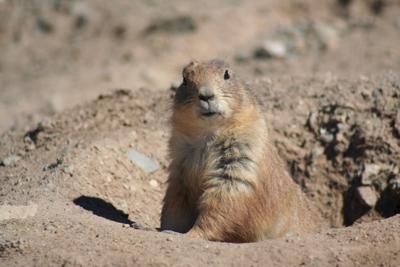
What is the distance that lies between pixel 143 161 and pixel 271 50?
5.21 m

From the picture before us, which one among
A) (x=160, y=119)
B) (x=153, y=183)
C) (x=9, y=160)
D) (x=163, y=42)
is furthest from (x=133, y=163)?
(x=163, y=42)

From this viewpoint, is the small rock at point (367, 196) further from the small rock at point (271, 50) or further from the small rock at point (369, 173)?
the small rock at point (271, 50)

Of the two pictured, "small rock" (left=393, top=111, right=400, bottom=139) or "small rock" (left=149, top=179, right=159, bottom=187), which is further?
"small rock" (left=393, top=111, right=400, bottom=139)

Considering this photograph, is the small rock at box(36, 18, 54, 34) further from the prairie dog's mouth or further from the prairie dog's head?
the prairie dog's mouth

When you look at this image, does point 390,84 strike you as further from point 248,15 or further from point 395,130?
point 248,15

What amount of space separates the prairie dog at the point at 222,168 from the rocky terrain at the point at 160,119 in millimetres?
443

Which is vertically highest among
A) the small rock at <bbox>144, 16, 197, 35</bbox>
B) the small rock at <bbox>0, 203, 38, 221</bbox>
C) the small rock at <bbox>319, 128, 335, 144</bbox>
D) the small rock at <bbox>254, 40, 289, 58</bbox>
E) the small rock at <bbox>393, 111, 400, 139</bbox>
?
the small rock at <bbox>144, 16, 197, 35</bbox>

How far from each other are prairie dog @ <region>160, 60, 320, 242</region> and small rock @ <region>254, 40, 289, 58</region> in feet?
19.4

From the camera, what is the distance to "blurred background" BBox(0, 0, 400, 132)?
11.8 metres

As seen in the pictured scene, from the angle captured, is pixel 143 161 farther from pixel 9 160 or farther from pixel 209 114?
pixel 209 114

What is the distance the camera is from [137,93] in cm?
863

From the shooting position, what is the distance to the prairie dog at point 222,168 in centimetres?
603


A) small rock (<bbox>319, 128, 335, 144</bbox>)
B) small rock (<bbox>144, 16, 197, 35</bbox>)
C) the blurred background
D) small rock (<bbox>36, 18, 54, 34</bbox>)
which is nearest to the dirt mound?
small rock (<bbox>319, 128, 335, 144</bbox>)

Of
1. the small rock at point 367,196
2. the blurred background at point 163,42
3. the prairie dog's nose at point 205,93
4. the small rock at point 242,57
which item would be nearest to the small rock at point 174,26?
the blurred background at point 163,42
